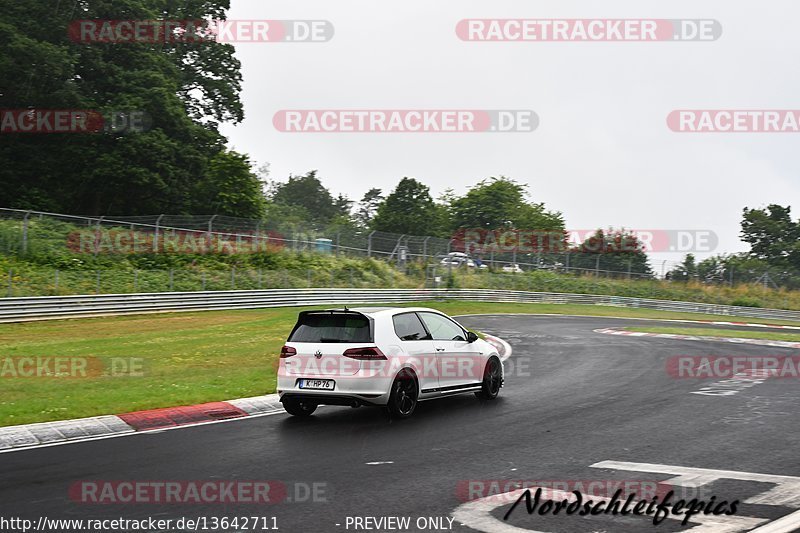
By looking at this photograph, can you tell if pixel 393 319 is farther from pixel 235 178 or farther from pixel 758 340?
pixel 235 178

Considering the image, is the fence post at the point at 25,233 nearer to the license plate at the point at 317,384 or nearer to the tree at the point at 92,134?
the tree at the point at 92,134

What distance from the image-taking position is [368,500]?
6945 mm

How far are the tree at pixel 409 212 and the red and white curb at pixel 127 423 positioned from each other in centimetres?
7539

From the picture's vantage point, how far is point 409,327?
39.3 feet

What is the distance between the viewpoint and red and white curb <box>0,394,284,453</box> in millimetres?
9648

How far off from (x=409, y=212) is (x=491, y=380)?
76138 mm

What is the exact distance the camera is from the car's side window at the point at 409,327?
460 inches

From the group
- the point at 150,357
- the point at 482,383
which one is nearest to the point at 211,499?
the point at 482,383

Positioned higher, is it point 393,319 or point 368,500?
point 393,319

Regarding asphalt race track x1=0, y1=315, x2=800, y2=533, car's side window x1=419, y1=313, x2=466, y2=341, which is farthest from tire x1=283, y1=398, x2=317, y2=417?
car's side window x1=419, y1=313, x2=466, y2=341

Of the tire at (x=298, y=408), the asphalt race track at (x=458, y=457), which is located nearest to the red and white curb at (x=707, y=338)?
the asphalt race track at (x=458, y=457)

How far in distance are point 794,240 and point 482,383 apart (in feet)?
266

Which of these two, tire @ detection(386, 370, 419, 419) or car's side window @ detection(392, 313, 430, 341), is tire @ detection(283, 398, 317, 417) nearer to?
tire @ detection(386, 370, 419, 419)

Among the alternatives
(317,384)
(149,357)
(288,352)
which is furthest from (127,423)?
(149,357)
